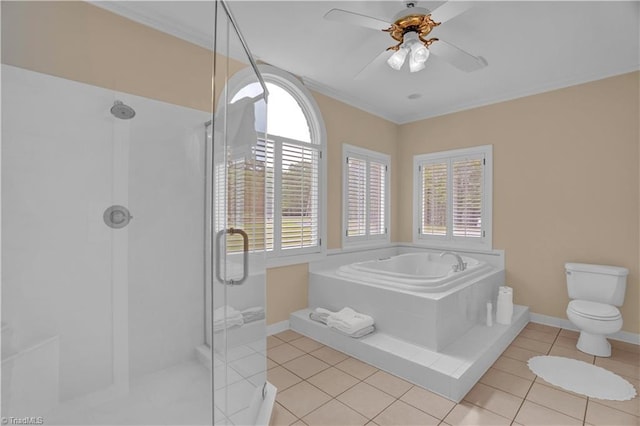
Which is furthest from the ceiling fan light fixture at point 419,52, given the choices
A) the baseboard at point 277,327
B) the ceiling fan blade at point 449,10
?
the baseboard at point 277,327

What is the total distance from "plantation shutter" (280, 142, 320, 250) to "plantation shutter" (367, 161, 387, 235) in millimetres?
959

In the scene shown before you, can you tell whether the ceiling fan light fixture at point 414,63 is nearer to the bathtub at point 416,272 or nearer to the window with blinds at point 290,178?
the window with blinds at point 290,178

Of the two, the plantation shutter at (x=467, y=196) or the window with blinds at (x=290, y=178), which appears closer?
the window with blinds at (x=290, y=178)

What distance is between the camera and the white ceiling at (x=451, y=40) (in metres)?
2.08

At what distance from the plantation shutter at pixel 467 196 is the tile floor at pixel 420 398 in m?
1.51

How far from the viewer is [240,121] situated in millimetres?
1819

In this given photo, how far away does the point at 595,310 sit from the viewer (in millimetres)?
2512

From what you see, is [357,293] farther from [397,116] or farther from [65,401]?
[397,116]

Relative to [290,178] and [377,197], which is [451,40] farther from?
[377,197]

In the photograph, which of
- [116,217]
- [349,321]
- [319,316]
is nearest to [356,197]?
[319,316]

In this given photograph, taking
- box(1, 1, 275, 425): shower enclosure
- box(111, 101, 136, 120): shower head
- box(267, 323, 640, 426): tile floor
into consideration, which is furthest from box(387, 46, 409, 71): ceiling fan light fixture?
box(267, 323, 640, 426): tile floor

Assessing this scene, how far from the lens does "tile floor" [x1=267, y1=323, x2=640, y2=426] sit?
5.75 feet

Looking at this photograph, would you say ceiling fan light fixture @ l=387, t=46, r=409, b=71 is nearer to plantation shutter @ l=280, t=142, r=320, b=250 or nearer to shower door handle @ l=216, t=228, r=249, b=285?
plantation shutter @ l=280, t=142, r=320, b=250

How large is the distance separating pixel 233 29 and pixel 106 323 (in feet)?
5.67
